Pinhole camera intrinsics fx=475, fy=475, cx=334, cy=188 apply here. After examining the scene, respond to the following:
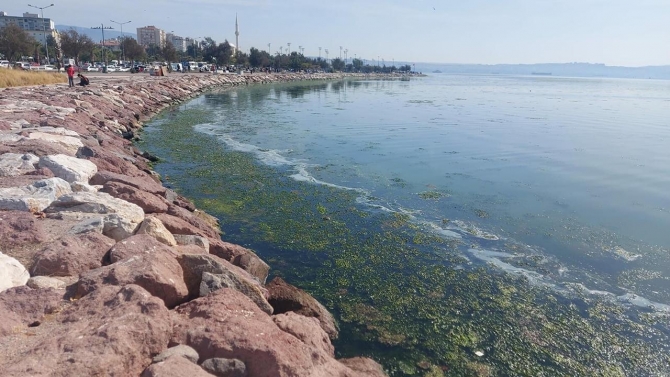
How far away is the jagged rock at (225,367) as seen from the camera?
3.81m

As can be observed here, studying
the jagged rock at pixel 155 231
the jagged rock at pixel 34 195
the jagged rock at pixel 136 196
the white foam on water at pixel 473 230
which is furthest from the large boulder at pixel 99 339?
the white foam on water at pixel 473 230

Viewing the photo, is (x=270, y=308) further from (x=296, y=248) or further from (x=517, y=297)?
(x=517, y=297)

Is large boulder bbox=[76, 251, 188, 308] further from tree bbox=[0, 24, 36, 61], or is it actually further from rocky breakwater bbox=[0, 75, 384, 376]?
tree bbox=[0, 24, 36, 61]

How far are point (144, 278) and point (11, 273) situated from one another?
126 centimetres

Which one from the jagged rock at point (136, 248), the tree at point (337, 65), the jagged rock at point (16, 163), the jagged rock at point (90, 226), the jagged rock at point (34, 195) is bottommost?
the jagged rock at point (136, 248)

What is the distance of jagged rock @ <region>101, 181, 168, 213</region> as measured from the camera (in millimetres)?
7934

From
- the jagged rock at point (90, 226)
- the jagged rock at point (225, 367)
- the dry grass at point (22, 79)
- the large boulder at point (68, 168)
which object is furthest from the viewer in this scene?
the dry grass at point (22, 79)

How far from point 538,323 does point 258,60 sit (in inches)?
3799

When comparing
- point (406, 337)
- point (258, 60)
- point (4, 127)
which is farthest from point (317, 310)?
point (258, 60)

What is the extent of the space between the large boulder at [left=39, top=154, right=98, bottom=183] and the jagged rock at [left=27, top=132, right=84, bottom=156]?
194cm

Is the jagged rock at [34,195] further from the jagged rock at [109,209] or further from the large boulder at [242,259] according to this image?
the large boulder at [242,259]

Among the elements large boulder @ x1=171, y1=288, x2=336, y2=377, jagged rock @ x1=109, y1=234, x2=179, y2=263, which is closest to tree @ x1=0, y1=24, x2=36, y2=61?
jagged rock @ x1=109, y1=234, x2=179, y2=263

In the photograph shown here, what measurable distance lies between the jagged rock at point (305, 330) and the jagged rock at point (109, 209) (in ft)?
9.10

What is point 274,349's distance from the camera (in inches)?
156
